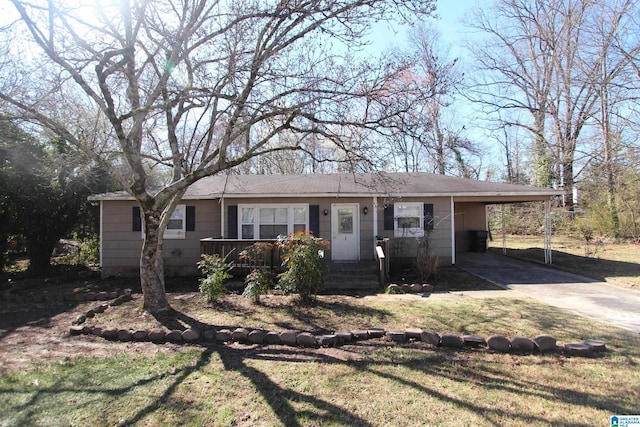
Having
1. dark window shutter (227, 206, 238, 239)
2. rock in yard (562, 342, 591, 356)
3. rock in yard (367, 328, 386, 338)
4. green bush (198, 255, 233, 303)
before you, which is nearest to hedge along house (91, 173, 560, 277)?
dark window shutter (227, 206, 238, 239)

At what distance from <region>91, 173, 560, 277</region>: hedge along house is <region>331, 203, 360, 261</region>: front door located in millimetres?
32

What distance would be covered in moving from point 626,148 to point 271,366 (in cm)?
1756

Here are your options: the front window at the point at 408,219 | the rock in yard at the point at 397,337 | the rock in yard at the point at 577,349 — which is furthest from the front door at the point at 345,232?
the rock in yard at the point at 577,349

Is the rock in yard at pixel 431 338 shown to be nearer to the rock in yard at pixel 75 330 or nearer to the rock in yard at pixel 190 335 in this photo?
the rock in yard at pixel 190 335

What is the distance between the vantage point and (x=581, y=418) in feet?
10.2

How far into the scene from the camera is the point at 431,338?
16.5 ft

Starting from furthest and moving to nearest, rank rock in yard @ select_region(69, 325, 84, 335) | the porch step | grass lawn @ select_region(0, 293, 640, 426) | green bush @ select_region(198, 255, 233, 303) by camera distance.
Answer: the porch step
green bush @ select_region(198, 255, 233, 303)
rock in yard @ select_region(69, 325, 84, 335)
grass lawn @ select_region(0, 293, 640, 426)

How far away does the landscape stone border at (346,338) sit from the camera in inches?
185

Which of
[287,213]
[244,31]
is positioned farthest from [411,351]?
[287,213]

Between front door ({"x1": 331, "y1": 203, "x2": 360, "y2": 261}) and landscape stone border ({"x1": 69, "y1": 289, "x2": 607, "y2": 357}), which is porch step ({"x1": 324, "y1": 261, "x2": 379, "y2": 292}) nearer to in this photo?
front door ({"x1": 331, "y1": 203, "x2": 360, "y2": 261})

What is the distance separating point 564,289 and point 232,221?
30.1 feet

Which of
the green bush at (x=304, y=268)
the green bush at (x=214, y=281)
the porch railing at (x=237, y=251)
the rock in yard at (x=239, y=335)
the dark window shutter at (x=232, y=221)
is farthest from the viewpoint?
the dark window shutter at (x=232, y=221)

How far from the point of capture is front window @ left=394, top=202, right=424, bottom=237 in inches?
462

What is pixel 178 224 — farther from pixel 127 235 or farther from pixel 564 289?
pixel 564 289
